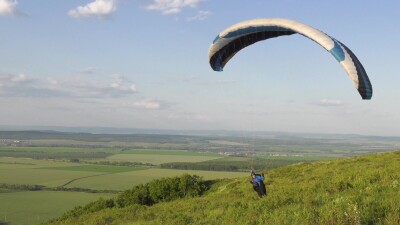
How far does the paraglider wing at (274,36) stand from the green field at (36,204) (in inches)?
2232

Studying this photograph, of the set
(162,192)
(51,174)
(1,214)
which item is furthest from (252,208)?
(51,174)

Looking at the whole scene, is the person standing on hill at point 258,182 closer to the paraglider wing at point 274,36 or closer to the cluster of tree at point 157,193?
the paraglider wing at point 274,36

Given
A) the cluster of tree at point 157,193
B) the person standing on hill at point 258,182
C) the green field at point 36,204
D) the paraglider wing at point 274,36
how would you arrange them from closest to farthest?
the paraglider wing at point 274,36
the person standing on hill at point 258,182
the cluster of tree at point 157,193
the green field at point 36,204

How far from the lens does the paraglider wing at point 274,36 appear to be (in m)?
12.7

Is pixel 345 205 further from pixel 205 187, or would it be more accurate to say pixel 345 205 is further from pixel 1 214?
pixel 1 214

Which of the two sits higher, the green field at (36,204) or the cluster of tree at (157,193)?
the cluster of tree at (157,193)

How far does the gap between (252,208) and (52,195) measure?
89146mm

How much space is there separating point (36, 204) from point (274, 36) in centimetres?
7644

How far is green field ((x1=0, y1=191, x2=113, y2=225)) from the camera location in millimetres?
67375

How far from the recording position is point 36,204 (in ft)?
261

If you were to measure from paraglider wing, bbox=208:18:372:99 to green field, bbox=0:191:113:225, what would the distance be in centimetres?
5670

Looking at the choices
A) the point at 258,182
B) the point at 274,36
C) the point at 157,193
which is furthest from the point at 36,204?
the point at 274,36

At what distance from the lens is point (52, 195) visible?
90.8 m

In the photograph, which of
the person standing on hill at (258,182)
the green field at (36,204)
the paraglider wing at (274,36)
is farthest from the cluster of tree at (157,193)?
the green field at (36,204)
